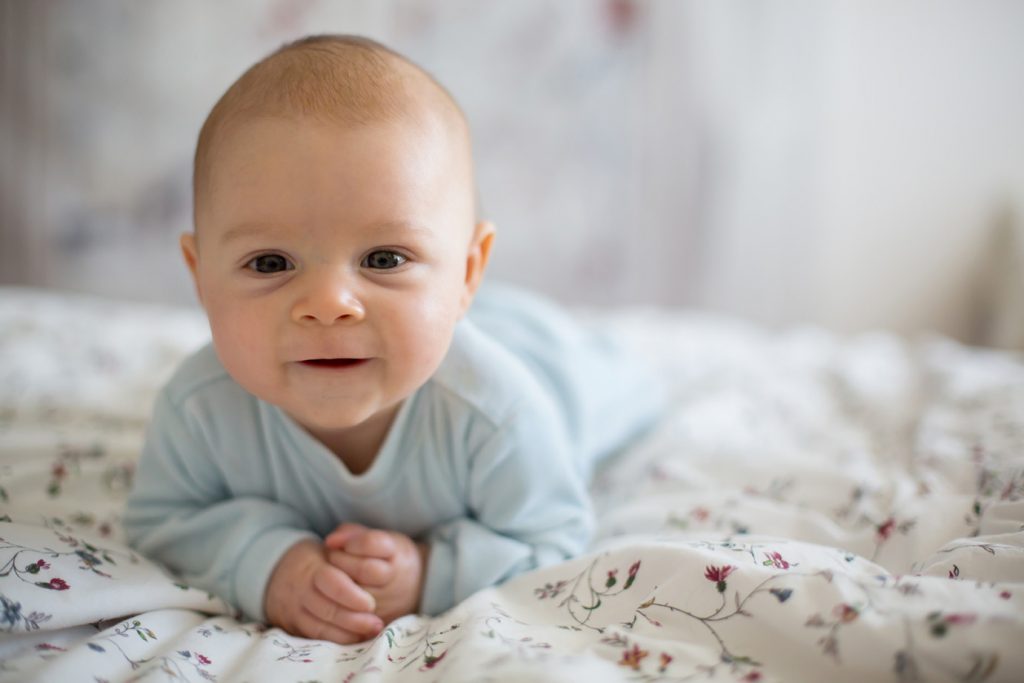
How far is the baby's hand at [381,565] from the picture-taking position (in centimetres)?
87

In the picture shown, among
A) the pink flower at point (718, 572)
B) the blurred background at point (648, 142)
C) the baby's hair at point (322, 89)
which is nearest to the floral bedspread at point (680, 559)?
the pink flower at point (718, 572)

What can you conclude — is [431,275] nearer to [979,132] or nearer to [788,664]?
[788,664]

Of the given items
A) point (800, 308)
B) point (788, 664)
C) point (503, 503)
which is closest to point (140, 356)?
point (503, 503)

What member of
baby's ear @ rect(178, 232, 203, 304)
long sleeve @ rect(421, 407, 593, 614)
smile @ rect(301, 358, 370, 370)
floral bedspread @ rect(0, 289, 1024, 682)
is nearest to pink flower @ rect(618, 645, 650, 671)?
floral bedspread @ rect(0, 289, 1024, 682)

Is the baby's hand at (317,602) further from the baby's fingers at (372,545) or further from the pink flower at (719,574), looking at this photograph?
the pink flower at (719,574)

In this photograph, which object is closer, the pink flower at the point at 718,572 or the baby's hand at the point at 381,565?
the pink flower at the point at 718,572

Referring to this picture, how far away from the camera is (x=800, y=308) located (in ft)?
8.55

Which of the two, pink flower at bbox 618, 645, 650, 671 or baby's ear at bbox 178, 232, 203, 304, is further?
baby's ear at bbox 178, 232, 203, 304

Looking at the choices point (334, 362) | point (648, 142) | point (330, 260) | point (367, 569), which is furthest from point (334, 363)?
point (648, 142)

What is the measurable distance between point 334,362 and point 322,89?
0.87ft

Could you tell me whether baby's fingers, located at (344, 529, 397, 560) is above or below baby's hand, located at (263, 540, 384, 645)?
above

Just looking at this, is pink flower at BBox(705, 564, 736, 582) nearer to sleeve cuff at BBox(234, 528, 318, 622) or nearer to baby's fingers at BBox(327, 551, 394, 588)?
baby's fingers at BBox(327, 551, 394, 588)

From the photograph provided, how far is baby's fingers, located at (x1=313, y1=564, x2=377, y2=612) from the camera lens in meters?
0.85

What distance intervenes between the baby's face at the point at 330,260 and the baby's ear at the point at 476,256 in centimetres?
7
